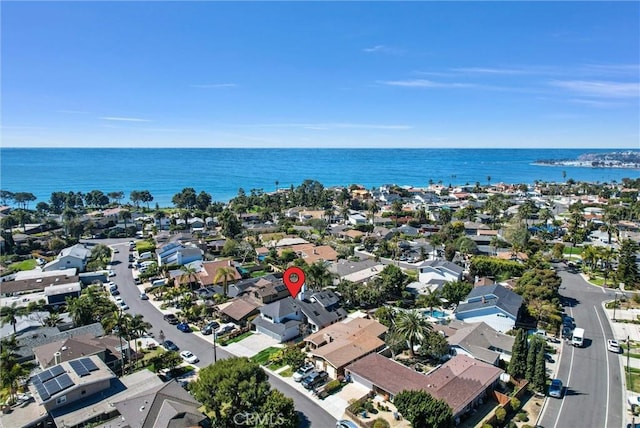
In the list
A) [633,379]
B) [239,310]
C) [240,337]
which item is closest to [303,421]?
[240,337]

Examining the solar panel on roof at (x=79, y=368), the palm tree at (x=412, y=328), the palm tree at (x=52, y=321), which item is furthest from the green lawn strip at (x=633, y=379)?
the palm tree at (x=52, y=321)

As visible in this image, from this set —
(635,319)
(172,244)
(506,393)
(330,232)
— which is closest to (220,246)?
(172,244)

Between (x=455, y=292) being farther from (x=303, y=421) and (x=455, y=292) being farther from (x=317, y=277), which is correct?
(x=303, y=421)

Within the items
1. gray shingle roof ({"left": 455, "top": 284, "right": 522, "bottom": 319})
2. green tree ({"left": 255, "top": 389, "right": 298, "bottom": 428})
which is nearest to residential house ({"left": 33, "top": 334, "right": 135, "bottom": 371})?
green tree ({"left": 255, "top": 389, "right": 298, "bottom": 428})

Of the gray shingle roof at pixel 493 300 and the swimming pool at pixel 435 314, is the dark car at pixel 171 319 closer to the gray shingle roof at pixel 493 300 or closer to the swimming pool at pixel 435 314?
the swimming pool at pixel 435 314

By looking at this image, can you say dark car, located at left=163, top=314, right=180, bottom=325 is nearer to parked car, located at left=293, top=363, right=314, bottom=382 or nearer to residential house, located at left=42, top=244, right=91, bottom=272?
parked car, located at left=293, top=363, right=314, bottom=382

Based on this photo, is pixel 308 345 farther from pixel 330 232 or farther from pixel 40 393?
pixel 330 232
